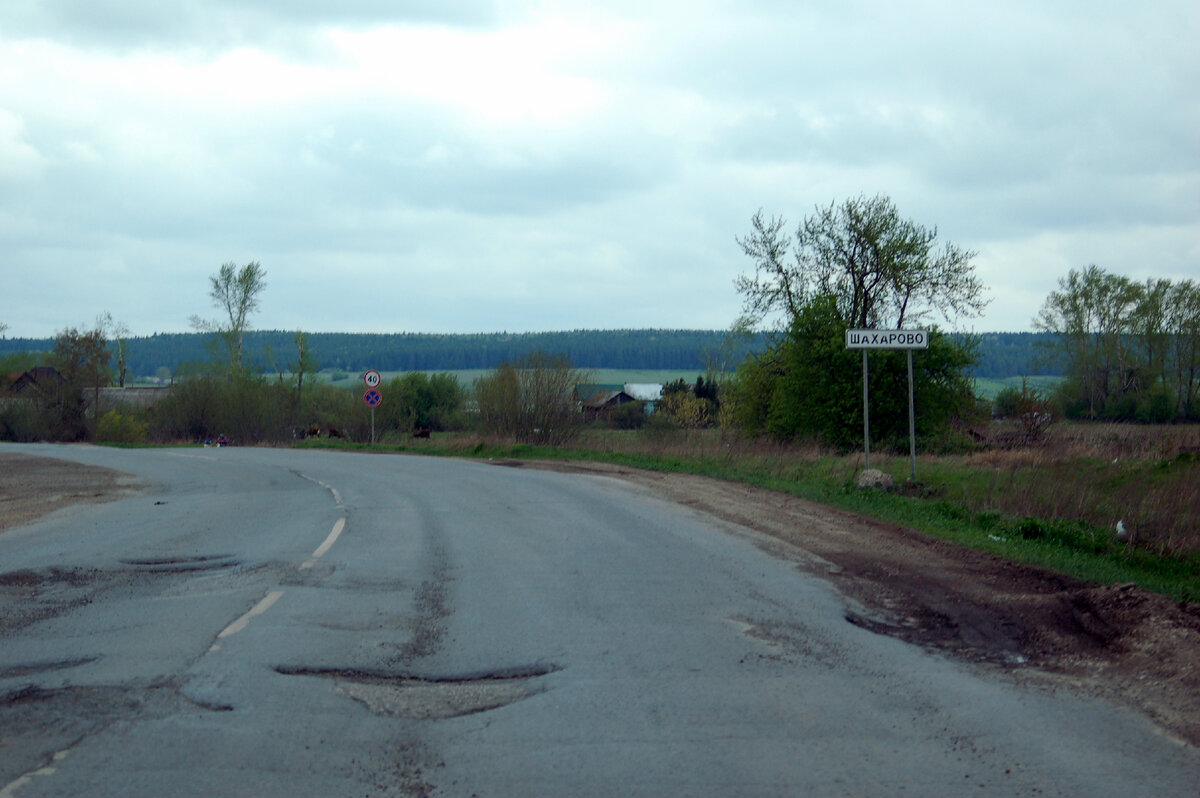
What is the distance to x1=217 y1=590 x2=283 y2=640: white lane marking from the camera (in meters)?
7.15

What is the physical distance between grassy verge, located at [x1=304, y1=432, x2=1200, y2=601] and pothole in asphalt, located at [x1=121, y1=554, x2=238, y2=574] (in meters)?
9.13

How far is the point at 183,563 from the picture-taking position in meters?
10.8

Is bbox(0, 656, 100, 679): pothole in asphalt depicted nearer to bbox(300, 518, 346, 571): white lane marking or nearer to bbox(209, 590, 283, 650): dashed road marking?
bbox(209, 590, 283, 650): dashed road marking

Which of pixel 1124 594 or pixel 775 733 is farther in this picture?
pixel 1124 594

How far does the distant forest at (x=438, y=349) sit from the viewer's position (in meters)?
74.4

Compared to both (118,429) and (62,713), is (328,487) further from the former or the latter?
(118,429)

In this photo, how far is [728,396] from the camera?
143 feet

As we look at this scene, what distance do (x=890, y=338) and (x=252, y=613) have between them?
12.4 m

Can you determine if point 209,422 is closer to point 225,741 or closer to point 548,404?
point 548,404

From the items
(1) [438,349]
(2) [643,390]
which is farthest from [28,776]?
(1) [438,349]

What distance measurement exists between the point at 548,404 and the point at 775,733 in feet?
107

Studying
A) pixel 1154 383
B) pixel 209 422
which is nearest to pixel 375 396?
pixel 209 422

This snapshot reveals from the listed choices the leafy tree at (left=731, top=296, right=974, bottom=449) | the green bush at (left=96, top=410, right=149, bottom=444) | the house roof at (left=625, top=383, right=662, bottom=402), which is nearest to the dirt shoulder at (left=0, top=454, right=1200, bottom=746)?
the leafy tree at (left=731, top=296, right=974, bottom=449)

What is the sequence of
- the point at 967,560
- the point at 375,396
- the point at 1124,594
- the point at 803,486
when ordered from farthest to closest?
the point at 375,396
the point at 803,486
the point at 967,560
the point at 1124,594
